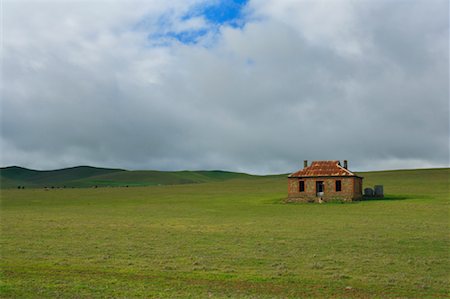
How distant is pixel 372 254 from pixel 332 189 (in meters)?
43.9

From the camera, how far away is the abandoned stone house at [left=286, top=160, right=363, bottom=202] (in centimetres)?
6225

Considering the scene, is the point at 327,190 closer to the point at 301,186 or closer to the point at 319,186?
the point at 319,186

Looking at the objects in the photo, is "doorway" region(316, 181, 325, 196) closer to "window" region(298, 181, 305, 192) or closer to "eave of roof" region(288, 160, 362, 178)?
"eave of roof" region(288, 160, 362, 178)

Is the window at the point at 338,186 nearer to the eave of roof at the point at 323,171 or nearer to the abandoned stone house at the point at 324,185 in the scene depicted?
the abandoned stone house at the point at 324,185

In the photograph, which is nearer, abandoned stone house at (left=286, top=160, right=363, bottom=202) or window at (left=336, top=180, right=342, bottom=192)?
abandoned stone house at (left=286, top=160, right=363, bottom=202)

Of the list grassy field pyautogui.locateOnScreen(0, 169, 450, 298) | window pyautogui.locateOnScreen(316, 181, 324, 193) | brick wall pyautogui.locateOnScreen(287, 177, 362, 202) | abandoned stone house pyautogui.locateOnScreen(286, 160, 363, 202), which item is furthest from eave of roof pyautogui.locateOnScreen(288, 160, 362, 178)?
grassy field pyautogui.locateOnScreen(0, 169, 450, 298)

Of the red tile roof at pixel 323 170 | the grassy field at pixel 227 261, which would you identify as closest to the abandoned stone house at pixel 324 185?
the red tile roof at pixel 323 170

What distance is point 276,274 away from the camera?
1571 centimetres

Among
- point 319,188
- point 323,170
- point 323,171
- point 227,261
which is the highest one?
point 323,170

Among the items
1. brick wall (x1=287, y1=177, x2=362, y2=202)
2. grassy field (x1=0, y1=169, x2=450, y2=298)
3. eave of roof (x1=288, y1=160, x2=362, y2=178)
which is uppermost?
eave of roof (x1=288, y1=160, x2=362, y2=178)

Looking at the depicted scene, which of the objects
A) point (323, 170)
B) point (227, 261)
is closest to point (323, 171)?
point (323, 170)

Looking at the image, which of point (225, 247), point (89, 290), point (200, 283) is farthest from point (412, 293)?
point (225, 247)

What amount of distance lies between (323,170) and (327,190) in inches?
114

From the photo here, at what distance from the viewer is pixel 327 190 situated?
63.5m
